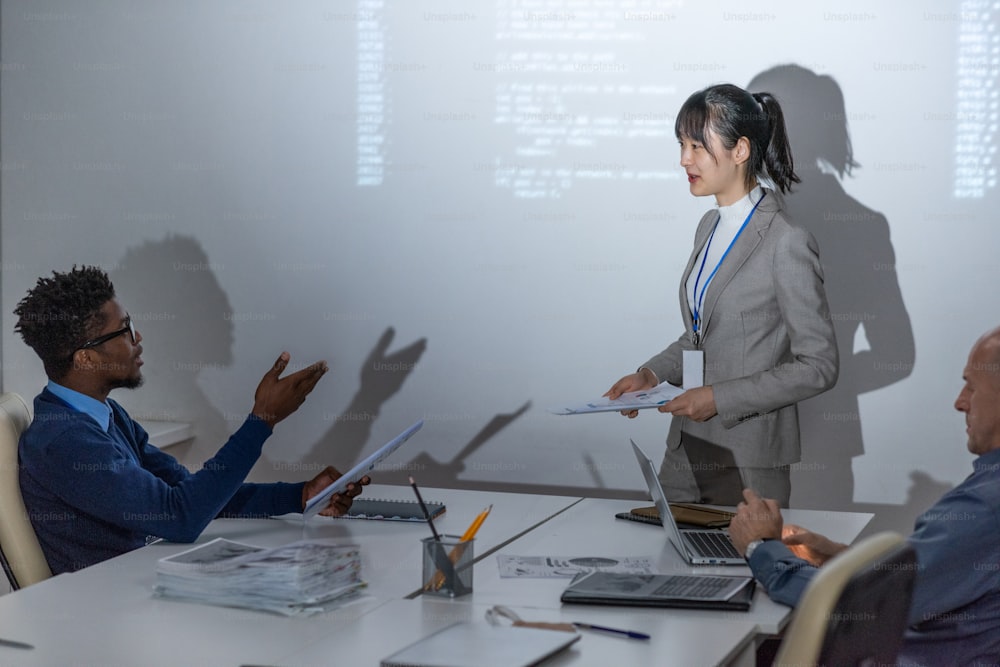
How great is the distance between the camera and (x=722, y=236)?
3041 millimetres

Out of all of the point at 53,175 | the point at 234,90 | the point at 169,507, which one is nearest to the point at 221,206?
the point at 234,90

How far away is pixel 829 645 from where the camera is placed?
1338 mm

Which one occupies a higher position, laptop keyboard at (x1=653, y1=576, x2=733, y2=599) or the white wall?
the white wall

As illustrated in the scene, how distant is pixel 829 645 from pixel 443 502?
66.0 inches

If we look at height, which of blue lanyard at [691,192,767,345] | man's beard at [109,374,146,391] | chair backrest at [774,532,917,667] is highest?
blue lanyard at [691,192,767,345]

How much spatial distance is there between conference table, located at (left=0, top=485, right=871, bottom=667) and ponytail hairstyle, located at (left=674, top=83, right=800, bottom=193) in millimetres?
1060

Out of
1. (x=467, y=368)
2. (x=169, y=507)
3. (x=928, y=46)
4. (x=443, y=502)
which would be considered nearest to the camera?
(x=169, y=507)

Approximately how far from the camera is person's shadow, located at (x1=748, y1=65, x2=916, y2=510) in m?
3.92

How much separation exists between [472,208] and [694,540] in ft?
7.20

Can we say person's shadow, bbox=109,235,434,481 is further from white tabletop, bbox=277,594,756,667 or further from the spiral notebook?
white tabletop, bbox=277,594,756,667

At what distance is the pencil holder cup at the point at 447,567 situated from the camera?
2025 mm

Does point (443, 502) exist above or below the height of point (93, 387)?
below

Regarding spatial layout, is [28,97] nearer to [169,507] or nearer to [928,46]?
[169,507]

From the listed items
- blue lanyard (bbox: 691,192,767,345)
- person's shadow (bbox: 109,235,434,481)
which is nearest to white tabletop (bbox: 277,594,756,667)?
blue lanyard (bbox: 691,192,767,345)
